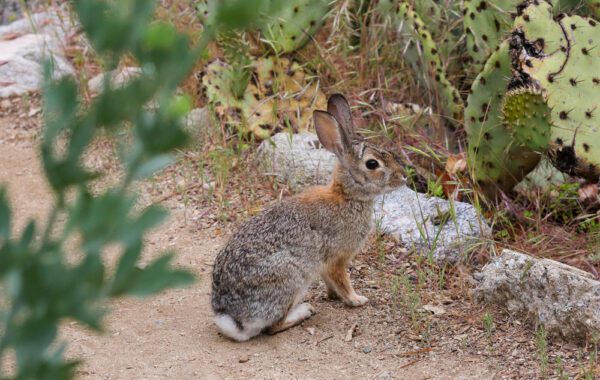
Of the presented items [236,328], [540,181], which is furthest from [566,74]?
[236,328]

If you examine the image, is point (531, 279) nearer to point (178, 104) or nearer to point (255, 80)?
point (255, 80)

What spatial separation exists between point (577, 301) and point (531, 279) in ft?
0.94

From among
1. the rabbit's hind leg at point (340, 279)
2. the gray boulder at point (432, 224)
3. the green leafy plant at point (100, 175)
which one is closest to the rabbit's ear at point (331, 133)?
the rabbit's hind leg at point (340, 279)

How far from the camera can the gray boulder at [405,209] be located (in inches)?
213

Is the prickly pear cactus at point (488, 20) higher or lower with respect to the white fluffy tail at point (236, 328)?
higher

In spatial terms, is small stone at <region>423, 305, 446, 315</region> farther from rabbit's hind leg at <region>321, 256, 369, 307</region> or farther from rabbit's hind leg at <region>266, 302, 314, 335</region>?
rabbit's hind leg at <region>266, 302, 314, 335</region>

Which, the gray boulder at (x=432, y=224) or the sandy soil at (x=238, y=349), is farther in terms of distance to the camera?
the gray boulder at (x=432, y=224)

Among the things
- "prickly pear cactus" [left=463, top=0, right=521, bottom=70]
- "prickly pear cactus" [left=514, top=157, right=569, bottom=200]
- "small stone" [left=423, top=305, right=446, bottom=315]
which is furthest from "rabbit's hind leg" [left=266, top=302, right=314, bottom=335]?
"prickly pear cactus" [left=463, top=0, right=521, bottom=70]

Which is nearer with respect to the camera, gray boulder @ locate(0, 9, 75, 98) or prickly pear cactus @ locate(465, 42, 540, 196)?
prickly pear cactus @ locate(465, 42, 540, 196)

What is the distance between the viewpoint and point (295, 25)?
675cm

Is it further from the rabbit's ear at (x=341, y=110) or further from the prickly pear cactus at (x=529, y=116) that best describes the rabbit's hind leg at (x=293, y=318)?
the prickly pear cactus at (x=529, y=116)

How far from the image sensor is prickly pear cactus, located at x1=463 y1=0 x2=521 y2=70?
605cm

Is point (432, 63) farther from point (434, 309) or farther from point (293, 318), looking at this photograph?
point (293, 318)

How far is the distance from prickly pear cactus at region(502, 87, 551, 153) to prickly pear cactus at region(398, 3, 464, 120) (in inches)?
44.5
